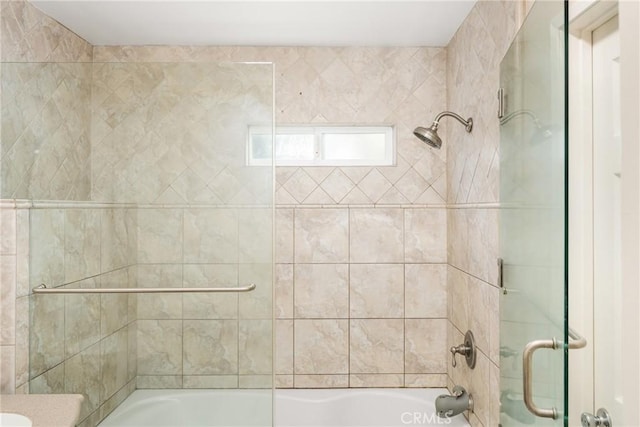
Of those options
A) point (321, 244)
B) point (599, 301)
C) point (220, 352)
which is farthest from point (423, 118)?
point (220, 352)

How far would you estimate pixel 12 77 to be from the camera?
178 centimetres

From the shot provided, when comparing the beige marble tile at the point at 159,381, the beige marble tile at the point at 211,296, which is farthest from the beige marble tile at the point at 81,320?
the beige marble tile at the point at 211,296

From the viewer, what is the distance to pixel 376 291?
267 cm

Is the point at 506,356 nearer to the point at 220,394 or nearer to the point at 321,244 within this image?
the point at 220,394

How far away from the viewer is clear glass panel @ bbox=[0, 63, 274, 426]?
5.56 ft

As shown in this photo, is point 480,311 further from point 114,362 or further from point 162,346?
point 114,362

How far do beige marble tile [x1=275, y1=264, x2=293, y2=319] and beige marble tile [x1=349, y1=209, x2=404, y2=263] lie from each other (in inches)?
15.1

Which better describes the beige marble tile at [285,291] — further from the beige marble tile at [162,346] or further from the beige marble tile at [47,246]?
the beige marble tile at [47,246]

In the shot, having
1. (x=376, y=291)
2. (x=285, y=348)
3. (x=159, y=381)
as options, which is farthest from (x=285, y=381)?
(x=159, y=381)

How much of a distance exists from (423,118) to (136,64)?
5.32ft

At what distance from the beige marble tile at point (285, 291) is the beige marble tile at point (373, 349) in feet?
1.25

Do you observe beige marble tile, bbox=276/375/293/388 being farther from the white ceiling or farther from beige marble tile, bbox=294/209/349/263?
the white ceiling

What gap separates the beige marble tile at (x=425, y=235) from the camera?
8.77 ft

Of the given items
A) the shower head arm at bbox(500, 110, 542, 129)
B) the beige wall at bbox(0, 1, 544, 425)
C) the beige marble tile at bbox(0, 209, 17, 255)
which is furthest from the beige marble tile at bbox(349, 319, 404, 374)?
the beige marble tile at bbox(0, 209, 17, 255)
